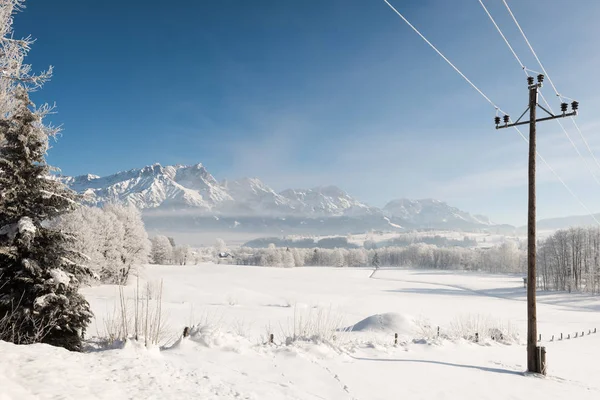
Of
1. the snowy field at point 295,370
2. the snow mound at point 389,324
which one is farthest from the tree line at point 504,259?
the snowy field at point 295,370

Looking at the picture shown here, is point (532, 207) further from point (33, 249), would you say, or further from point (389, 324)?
point (33, 249)

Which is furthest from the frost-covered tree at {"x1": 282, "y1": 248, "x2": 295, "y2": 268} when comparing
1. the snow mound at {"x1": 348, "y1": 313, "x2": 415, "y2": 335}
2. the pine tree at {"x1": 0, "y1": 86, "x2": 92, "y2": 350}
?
the pine tree at {"x1": 0, "y1": 86, "x2": 92, "y2": 350}

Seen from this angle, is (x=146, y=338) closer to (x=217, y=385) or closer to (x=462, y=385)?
(x=217, y=385)

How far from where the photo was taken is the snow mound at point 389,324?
21.8 m

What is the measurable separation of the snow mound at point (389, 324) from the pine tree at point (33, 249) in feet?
54.3

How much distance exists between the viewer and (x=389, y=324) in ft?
74.1

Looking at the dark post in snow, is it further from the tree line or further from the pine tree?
the tree line

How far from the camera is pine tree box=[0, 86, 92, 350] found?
1078 centimetres

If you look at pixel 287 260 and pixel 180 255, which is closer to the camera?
pixel 180 255

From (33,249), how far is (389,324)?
19616 mm

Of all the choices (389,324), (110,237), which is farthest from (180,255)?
(389,324)

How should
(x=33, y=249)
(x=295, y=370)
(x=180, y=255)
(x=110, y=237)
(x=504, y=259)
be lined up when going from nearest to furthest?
(x=295, y=370)
(x=33, y=249)
(x=110, y=237)
(x=504, y=259)
(x=180, y=255)

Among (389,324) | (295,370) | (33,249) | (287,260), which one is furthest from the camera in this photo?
(287,260)

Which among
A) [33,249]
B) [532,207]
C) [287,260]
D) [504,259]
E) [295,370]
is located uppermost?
[532,207]
